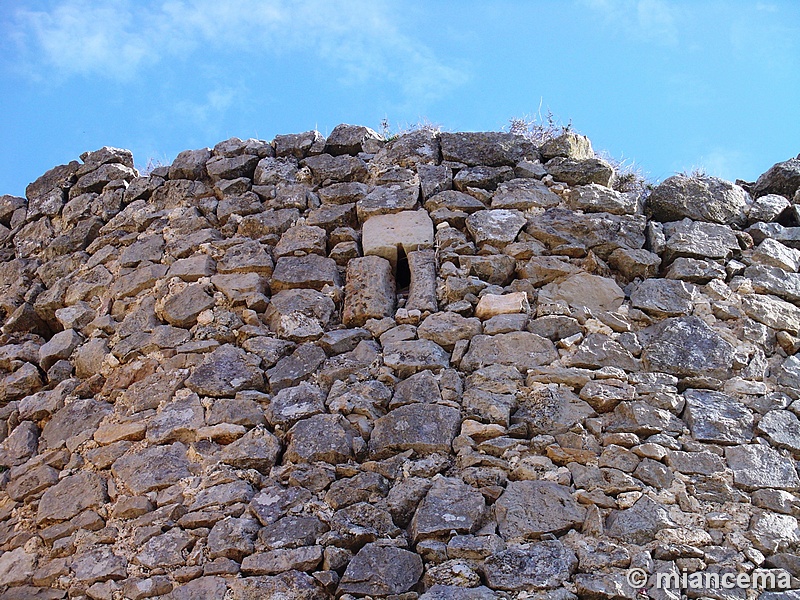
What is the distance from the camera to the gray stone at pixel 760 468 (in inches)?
127

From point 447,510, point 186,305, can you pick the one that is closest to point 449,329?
point 447,510

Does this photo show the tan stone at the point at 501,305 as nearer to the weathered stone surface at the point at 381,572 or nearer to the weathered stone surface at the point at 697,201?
the weathered stone surface at the point at 697,201

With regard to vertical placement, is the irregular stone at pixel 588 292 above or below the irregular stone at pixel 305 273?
below

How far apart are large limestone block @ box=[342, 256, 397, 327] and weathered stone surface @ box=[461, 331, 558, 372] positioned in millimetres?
510

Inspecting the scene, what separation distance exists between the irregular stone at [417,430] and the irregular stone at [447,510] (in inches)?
7.4

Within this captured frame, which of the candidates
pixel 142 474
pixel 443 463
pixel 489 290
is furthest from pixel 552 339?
pixel 142 474

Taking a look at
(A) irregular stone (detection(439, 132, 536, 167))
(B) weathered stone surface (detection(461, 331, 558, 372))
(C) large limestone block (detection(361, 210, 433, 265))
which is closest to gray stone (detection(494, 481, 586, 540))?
(B) weathered stone surface (detection(461, 331, 558, 372))

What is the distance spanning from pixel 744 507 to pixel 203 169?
3.34m

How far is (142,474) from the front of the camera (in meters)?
3.60

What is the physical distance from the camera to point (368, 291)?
409 cm

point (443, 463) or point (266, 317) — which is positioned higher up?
point (266, 317)

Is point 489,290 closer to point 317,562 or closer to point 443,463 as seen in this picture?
point 443,463

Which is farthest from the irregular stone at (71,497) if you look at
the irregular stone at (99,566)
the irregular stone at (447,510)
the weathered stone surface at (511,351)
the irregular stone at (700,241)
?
the irregular stone at (700,241)

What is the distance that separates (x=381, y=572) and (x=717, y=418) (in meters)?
1.48
